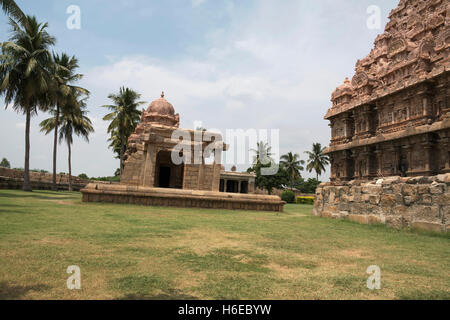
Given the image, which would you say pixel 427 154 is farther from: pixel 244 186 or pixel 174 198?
pixel 244 186

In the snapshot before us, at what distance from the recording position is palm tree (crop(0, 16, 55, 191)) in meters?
19.4

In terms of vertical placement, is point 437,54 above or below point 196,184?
above

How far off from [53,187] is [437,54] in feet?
111

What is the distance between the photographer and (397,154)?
22.5m

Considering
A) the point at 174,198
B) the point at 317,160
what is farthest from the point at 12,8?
the point at 317,160

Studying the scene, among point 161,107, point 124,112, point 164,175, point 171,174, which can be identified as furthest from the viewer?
point 124,112

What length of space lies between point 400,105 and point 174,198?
65.9ft

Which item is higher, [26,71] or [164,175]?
[26,71]

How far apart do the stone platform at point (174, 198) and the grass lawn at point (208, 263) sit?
6357 millimetres

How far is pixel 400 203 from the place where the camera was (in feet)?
24.2

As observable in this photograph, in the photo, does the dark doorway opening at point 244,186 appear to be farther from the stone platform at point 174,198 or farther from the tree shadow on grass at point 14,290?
the tree shadow on grass at point 14,290

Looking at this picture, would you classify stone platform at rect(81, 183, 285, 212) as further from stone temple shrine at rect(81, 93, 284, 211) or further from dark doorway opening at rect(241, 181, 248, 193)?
dark doorway opening at rect(241, 181, 248, 193)
